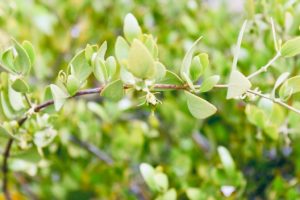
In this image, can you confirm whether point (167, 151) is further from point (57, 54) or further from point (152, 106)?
point (152, 106)

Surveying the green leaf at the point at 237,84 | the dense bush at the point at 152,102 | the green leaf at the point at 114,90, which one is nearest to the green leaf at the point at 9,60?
the dense bush at the point at 152,102

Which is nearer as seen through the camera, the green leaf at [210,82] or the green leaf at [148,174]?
the green leaf at [210,82]

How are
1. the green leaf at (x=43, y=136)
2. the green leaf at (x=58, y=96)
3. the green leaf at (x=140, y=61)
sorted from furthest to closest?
the green leaf at (x=43, y=136) < the green leaf at (x=58, y=96) < the green leaf at (x=140, y=61)

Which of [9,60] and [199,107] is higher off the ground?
[9,60]

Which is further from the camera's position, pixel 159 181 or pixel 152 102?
pixel 159 181

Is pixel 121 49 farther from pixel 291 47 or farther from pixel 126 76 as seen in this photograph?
pixel 291 47

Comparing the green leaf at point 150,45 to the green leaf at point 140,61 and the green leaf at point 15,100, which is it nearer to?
the green leaf at point 140,61

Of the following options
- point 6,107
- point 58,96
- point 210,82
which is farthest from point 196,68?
point 6,107
